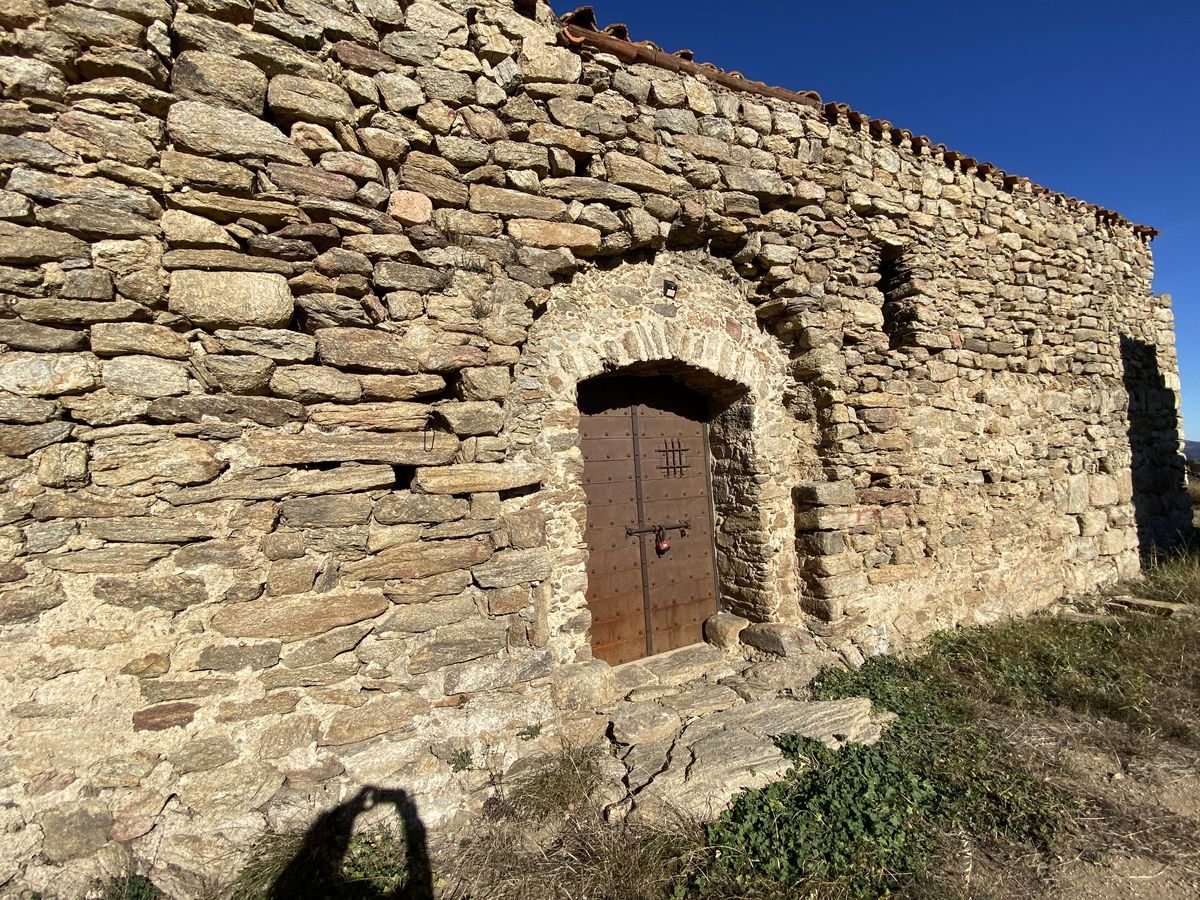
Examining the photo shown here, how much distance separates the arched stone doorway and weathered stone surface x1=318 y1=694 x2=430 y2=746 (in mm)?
768

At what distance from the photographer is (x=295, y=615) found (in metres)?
2.36

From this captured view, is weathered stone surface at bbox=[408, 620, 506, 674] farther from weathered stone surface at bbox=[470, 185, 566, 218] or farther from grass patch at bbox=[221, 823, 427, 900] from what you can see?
weathered stone surface at bbox=[470, 185, 566, 218]

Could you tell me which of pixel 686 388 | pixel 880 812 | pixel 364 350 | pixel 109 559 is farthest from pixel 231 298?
pixel 880 812

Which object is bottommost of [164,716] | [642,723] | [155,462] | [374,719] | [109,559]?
[642,723]

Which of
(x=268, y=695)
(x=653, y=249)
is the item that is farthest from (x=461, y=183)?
(x=268, y=695)

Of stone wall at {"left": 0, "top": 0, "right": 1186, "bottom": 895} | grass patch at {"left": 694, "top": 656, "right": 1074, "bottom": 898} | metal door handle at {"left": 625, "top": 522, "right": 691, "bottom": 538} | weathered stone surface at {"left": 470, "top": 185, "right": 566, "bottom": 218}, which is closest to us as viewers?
stone wall at {"left": 0, "top": 0, "right": 1186, "bottom": 895}

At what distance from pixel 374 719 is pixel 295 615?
54 centimetres

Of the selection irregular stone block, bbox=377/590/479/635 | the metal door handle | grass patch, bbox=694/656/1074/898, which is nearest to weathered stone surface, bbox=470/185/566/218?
irregular stone block, bbox=377/590/479/635

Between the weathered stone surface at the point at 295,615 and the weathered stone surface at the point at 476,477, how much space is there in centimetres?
52

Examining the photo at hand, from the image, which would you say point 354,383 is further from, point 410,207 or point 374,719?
point 374,719

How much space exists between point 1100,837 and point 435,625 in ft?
9.44

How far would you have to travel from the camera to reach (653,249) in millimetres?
3598

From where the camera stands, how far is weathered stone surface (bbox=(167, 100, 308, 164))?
7.39 feet

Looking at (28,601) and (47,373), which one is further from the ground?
(47,373)
